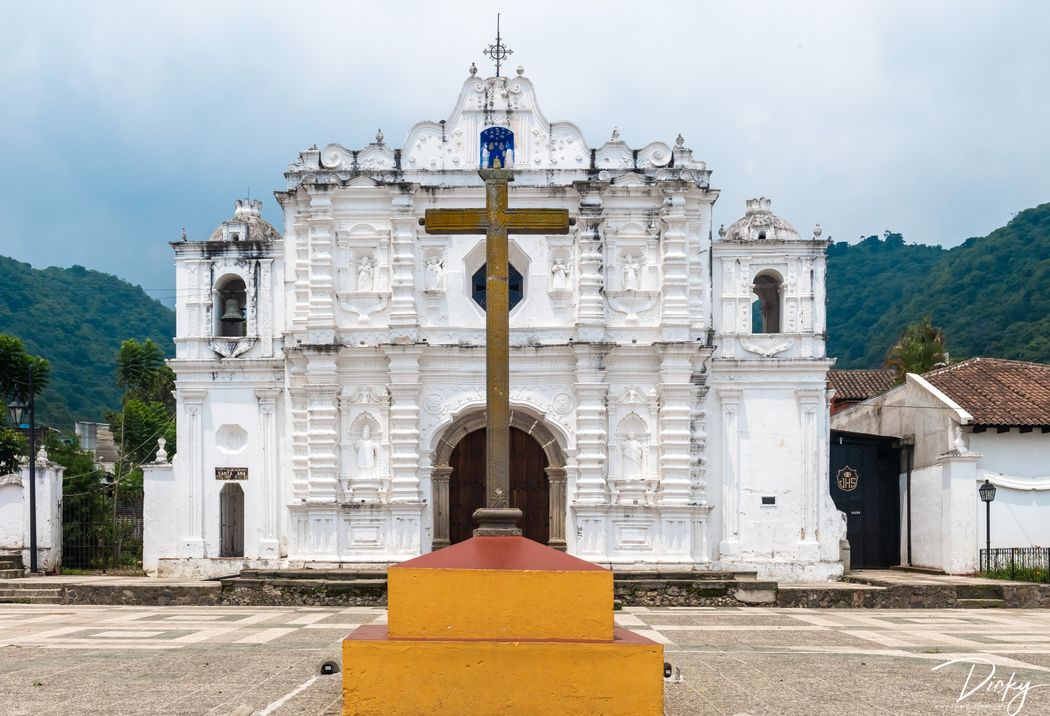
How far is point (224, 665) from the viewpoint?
37.6 ft

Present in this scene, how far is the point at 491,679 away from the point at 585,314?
1486 cm

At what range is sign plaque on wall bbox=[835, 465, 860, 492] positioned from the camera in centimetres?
2647

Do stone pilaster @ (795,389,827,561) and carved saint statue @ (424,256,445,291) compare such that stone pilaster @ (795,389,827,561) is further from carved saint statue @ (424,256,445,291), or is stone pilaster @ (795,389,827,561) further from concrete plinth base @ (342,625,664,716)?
concrete plinth base @ (342,625,664,716)

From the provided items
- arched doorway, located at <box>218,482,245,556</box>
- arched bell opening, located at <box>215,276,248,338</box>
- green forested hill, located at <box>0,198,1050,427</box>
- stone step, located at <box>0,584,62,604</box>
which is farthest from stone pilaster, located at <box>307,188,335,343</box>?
green forested hill, located at <box>0,198,1050,427</box>

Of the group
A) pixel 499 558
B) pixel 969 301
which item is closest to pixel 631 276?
pixel 499 558

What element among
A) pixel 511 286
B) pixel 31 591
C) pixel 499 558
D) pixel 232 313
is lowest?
pixel 31 591

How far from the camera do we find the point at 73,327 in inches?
2621

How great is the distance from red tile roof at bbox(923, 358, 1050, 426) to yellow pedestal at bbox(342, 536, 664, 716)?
1777 centimetres

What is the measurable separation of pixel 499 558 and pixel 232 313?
16.2 m

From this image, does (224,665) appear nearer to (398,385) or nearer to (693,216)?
(398,385)

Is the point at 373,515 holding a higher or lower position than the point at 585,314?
lower

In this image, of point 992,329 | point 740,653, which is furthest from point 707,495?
point 992,329

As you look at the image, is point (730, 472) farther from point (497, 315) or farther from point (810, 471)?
point (497, 315)

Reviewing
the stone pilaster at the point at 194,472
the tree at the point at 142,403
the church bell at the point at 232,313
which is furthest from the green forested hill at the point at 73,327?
the church bell at the point at 232,313
